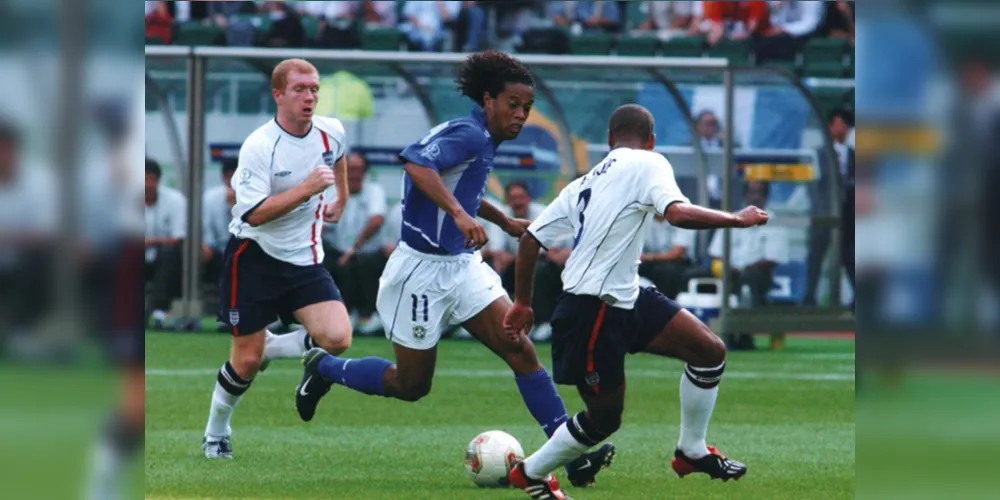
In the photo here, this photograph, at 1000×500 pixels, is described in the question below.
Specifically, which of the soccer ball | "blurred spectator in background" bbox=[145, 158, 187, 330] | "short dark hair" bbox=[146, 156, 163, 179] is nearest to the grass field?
the soccer ball

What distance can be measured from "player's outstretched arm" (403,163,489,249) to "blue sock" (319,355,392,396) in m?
1.02

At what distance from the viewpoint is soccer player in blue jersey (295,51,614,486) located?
6.56m

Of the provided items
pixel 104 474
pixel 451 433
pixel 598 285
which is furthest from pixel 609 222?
pixel 104 474

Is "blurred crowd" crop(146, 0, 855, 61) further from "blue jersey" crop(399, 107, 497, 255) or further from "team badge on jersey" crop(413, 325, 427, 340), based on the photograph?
"team badge on jersey" crop(413, 325, 427, 340)

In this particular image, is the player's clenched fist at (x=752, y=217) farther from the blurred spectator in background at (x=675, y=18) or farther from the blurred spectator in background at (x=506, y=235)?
the blurred spectator in background at (x=675, y=18)

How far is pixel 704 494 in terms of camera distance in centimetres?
634

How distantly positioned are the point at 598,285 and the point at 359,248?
10067mm

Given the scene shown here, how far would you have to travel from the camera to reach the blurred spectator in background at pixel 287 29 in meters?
20.7

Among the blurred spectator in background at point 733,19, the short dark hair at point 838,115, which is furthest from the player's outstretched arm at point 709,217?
the blurred spectator in background at point 733,19

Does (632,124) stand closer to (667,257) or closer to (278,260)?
(278,260)

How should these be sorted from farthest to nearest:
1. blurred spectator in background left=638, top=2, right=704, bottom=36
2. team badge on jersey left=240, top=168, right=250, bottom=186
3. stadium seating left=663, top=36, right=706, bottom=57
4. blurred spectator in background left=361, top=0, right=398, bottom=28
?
blurred spectator in background left=361, top=0, right=398, bottom=28, blurred spectator in background left=638, top=2, right=704, bottom=36, stadium seating left=663, top=36, right=706, bottom=57, team badge on jersey left=240, top=168, right=250, bottom=186

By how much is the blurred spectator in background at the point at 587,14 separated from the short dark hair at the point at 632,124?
16281 mm

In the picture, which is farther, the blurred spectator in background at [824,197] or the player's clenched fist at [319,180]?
the blurred spectator in background at [824,197]

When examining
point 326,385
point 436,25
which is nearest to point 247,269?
point 326,385
